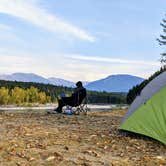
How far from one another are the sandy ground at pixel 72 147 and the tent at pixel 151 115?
0.21 metres

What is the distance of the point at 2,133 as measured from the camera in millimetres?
10836

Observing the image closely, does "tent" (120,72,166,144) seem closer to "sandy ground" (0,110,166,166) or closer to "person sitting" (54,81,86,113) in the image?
"sandy ground" (0,110,166,166)

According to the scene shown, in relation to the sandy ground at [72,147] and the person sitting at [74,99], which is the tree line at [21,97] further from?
the sandy ground at [72,147]

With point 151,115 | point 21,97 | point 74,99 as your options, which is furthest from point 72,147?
point 21,97

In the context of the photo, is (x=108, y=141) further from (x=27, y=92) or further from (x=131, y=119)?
(x=27, y=92)

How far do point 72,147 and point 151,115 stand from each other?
2238mm

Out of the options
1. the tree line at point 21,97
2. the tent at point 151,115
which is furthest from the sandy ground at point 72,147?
the tree line at point 21,97

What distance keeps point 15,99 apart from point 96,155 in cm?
1865

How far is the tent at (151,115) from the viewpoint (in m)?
10.7

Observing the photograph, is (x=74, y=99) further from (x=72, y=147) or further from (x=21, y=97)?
(x=21, y=97)

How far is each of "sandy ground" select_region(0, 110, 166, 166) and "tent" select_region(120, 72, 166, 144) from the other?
21 centimetres

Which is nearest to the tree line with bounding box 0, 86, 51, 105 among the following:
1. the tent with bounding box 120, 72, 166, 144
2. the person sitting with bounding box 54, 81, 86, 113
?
the person sitting with bounding box 54, 81, 86, 113

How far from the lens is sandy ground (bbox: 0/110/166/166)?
A: 334 inches

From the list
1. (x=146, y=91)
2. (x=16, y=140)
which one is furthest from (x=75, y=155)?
(x=146, y=91)
